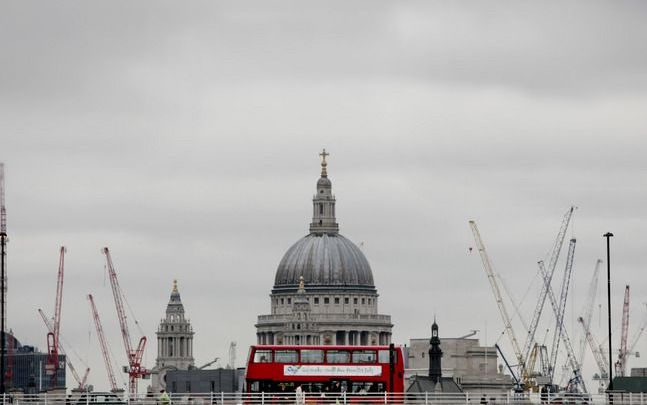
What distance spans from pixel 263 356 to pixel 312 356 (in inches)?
120

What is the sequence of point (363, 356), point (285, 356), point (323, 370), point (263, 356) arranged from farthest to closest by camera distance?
point (263, 356), point (285, 356), point (363, 356), point (323, 370)

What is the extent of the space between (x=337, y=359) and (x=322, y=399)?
559 centimetres

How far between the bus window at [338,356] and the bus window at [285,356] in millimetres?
1882

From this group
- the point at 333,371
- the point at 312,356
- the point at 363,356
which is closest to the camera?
the point at 333,371

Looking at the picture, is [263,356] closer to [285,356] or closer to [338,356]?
[285,356]

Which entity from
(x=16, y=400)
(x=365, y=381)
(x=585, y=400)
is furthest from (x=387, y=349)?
(x=16, y=400)

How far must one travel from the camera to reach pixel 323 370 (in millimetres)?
142250

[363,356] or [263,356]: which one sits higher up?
[263,356]

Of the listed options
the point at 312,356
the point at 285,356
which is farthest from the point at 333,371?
the point at 285,356

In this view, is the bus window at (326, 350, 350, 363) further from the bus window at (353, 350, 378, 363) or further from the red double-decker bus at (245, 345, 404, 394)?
the bus window at (353, 350, 378, 363)

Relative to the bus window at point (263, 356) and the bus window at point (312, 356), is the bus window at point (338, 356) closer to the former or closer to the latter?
the bus window at point (312, 356)

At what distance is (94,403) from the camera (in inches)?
5458

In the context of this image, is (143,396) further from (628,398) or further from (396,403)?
(628,398)

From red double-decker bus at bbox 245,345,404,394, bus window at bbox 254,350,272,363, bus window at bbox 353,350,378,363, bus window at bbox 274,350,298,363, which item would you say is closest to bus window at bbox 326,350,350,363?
red double-decker bus at bbox 245,345,404,394
